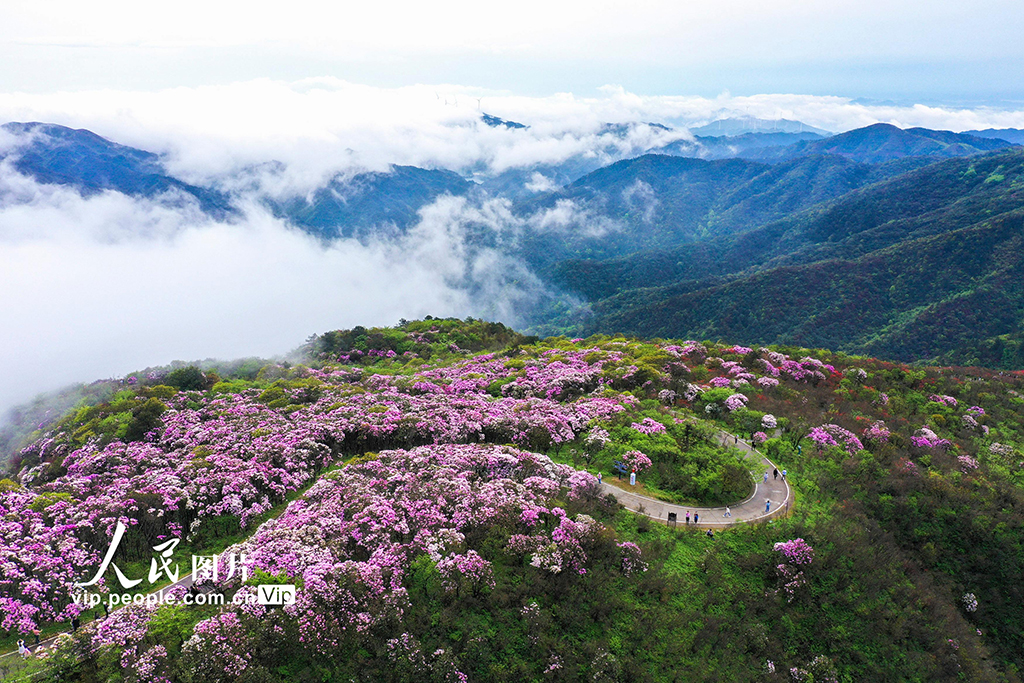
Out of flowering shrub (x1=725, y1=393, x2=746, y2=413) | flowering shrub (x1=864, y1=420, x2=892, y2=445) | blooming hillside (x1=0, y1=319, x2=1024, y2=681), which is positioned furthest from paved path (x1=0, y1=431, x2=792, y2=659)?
flowering shrub (x1=864, y1=420, x2=892, y2=445)

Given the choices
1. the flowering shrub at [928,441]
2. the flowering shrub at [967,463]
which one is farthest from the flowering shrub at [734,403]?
the flowering shrub at [967,463]

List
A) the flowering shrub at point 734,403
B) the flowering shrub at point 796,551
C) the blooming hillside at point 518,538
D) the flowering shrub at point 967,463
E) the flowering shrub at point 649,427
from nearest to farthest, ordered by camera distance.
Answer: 1. the blooming hillside at point 518,538
2. the flowering shrub at point 796,551
3. the flowering shrub at point 649,427
4. the flowering shrub at point 967,463
5. the flowering shrub at point 734,403

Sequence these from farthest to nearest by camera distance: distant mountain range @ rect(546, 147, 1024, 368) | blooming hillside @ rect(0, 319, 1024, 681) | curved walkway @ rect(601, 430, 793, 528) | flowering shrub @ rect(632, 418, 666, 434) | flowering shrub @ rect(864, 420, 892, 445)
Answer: distant mountain range @ rect(546, 147, 1024, 368) → flowering shrub @ rect(864, 420, 892, 445) → flowering shrub @ rect(632, 418, 666, 434) → curved walkway @ rect(601, 430, 793, 528) → blooming hillside @ rect(0, 319, 1024, 681)

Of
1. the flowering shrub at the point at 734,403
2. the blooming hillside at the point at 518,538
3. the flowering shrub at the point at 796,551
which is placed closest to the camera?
the blooming hillside at the point at 518,538

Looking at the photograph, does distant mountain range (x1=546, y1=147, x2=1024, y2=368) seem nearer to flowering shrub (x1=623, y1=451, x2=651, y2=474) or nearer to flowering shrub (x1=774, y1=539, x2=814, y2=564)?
flowering shrub (x1=623, y1=451, x2=651, y2=474)

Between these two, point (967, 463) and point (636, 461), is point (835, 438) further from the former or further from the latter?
point (636, 461)

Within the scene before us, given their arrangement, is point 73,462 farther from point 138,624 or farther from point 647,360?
point 647,360

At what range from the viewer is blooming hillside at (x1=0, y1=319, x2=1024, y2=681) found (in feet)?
55.9

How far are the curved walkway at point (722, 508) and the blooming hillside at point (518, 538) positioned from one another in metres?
0.90

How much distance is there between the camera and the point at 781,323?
5635 inches

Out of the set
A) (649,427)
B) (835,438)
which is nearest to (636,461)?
(649,427)

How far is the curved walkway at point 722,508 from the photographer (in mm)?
25328

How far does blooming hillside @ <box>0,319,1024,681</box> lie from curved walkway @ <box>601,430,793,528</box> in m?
0.90

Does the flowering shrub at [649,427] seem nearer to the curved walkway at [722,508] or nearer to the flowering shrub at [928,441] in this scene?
the curved walkway at [722,508]
